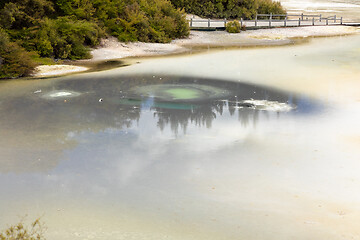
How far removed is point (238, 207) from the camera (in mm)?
8242

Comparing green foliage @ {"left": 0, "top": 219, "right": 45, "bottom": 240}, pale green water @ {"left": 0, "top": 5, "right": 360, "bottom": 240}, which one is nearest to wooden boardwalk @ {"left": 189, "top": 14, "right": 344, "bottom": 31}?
pale green water @ {"left": 0, "top": 5, "right": 360, "bottom": 240}

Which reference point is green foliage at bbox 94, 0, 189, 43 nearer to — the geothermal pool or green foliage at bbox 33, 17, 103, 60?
green foliage at bbox 33, 17, 103, 60

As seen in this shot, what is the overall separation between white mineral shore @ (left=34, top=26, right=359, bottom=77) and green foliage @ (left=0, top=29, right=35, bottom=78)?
1.75 ft

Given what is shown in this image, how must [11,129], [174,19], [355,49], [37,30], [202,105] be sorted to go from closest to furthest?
1. [11,129]
2. [202,105]
3. [37,30]
4. [355,49]
5. [174,19]

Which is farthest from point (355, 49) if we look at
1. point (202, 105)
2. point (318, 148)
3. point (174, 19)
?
point (318, 148)

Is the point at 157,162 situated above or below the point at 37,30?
below

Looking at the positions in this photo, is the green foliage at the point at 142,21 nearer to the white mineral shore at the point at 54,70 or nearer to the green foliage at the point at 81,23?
the green foliage at the point at 81,23

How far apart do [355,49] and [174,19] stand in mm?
12301

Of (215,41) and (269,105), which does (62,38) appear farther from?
(269,105)

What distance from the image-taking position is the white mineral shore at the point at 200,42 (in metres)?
25.2

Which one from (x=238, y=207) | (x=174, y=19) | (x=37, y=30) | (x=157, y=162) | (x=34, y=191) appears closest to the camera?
(x=238, y=207)

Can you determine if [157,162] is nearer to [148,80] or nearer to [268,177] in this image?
[268,177]

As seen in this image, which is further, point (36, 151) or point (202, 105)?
point (202, 105)

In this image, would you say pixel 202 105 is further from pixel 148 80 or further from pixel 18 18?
pixel 18 18
